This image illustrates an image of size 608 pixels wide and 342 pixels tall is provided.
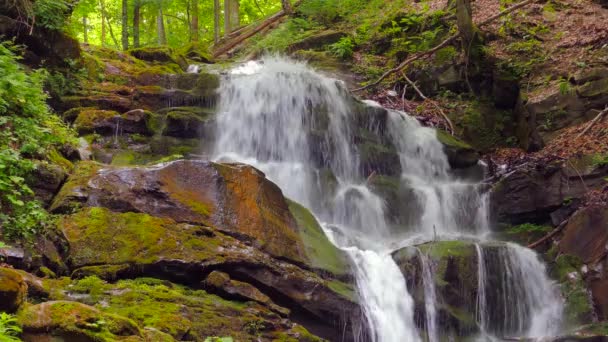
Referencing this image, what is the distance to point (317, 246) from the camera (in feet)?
25.2

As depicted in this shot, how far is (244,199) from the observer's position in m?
7.32

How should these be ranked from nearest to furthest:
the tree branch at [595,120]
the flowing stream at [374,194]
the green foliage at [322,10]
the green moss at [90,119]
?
the flowing stream at [374,194] < the green moss at [90,119] < the tree branch at [595,120] < the green foliage at [322,10]

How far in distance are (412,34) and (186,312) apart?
13417mm

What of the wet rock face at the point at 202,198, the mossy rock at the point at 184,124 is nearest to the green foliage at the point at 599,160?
the wet rock face at the point at 202,198

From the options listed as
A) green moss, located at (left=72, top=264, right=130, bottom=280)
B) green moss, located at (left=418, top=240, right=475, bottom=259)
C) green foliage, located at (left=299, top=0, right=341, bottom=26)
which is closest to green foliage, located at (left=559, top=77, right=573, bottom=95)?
green moss, located at (left=418, top=240, right=475, bottom=259)

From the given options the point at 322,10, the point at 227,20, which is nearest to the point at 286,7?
the point at 322,10

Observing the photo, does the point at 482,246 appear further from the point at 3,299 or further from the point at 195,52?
the point at 195,52

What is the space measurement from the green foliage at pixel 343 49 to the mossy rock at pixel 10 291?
14021 millimetres

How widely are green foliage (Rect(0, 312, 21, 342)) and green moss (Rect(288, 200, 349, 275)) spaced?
13.5ft

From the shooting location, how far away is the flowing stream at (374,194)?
8.00m

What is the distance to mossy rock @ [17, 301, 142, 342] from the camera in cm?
375

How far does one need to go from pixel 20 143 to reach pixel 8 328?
3818mm

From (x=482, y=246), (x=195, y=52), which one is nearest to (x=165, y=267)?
(x=482, y=246)

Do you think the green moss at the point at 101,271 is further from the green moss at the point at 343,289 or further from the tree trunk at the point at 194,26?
the tree trunk at the point at 194,26
